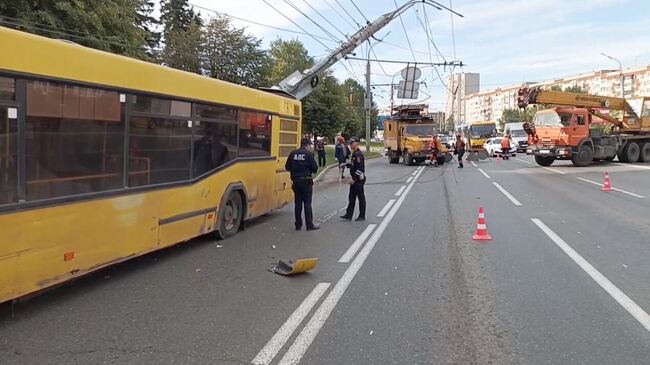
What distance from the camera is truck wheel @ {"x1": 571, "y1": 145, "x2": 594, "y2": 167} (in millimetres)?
29078

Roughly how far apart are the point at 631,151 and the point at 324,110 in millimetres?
26390

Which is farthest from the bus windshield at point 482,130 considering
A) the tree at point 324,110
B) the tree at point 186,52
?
the tree at point 186,52

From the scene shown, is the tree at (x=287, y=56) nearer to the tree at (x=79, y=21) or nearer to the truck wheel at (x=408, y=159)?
the truck wheel at (x=408, y=159)

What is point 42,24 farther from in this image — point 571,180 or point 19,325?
point 571,180

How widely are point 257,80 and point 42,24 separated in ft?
84.8

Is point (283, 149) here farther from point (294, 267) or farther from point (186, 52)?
point (186, 52)

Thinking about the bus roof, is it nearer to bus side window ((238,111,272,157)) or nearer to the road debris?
bus side window ((238,111,272,157))

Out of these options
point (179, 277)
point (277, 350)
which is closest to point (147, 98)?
point (179, 277)

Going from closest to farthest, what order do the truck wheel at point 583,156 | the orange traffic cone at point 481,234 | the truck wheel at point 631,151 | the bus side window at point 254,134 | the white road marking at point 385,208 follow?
the orange traffic cone at point 481,234, the bus side window at point 254,134, the white road marking at point 385,208, the truck wheel at point 583,156, the truck wheel at point 631,151

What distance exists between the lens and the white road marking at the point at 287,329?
14.4 feet

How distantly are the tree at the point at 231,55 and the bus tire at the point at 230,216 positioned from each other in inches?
1176

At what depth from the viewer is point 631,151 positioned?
1271 inches

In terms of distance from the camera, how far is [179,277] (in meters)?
7.02

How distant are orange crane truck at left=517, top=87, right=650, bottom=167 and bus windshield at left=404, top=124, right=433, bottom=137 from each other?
20.0ft
